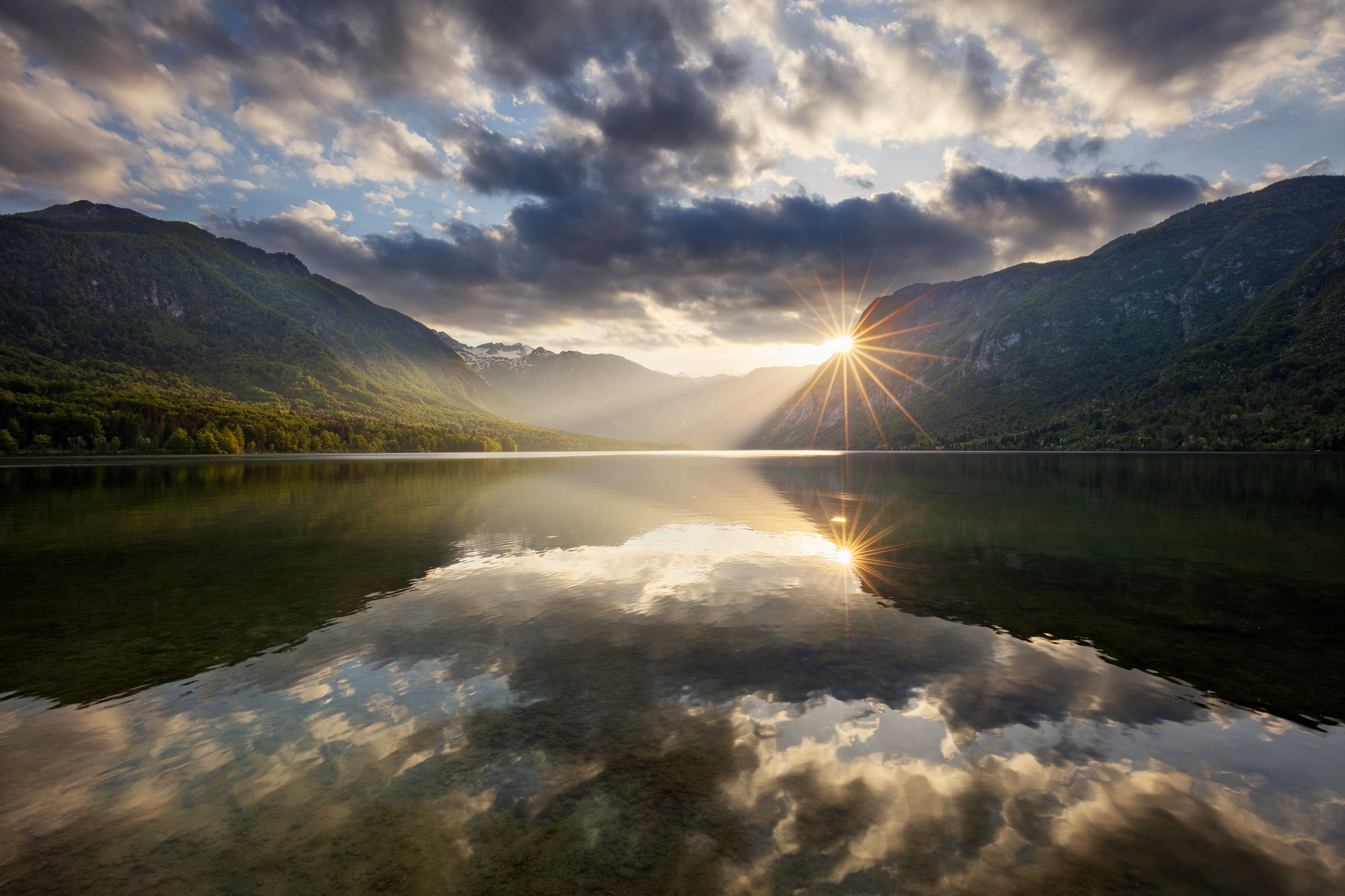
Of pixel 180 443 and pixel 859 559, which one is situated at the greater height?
pixel 859 559

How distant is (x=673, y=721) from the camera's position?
1023 cm

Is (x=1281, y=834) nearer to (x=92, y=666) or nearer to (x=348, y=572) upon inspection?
(x=92, y=666)

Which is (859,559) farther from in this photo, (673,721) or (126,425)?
(126,425)

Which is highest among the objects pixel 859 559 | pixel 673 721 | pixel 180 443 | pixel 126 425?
pixel 126 425

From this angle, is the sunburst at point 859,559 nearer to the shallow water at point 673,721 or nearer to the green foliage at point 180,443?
the shallow water at point 673,721

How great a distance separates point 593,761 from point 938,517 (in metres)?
35.7

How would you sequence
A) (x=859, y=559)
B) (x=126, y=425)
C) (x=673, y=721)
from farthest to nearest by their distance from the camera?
1. (x=126, y=425)
2. (x=859, y=559)
3. (x=673, y=721)

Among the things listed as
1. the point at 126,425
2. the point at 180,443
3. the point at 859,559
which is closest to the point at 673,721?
the point at 859,559

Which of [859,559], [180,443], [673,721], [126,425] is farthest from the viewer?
[180,443]

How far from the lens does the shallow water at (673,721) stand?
6523 millimetres

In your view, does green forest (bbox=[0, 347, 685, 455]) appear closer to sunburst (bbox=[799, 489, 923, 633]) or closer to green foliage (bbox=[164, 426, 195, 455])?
green foliage (bbox=[164, 426, 195, 455])

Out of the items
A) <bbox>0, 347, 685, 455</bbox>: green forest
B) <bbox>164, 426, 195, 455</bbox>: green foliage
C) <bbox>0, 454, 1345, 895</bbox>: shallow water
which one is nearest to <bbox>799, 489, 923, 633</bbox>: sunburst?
<bbox>0, 454, 1345, 895</bbox>: shallow water

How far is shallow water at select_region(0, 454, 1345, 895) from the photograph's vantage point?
6.52m

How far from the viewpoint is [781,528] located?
33.7 meters
